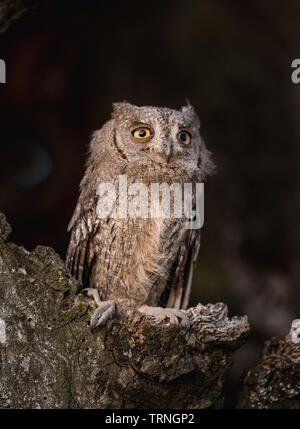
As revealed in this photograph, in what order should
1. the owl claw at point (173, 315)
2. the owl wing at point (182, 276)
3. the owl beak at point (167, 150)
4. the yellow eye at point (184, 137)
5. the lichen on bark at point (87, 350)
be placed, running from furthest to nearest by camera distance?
the owl wing at point (182, 276) → the yellow eye at point (184, 137) → the owl beak at point (167, 150) → the owl claw at point (173, 315) → the lichen on bark at point (87, 350)

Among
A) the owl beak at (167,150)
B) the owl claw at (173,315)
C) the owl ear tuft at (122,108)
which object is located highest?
the owl ear tuft at (122,108)

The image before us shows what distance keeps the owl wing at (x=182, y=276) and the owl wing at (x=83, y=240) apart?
0.35 m

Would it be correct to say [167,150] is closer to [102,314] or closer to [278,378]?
[102,314]

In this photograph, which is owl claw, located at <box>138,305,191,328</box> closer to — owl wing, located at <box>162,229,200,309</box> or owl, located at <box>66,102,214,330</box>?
owl, located at <box>66,102,214,330</box>

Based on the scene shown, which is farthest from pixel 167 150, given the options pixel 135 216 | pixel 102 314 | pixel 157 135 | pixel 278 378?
pixel 278 378

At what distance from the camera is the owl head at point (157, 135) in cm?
187

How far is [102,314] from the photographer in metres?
1.65

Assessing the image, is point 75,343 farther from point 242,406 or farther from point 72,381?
point 242,406

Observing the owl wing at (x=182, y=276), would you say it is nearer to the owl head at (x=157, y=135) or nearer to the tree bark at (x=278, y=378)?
the owl head at (x=157, y=135)

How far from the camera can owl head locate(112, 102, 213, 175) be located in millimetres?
1866

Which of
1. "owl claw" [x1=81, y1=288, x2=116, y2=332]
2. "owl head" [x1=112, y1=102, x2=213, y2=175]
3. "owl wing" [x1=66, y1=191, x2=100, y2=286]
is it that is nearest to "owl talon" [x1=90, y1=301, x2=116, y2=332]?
"owl claw" [x1=81, y1=288, x2=116, y2=332]

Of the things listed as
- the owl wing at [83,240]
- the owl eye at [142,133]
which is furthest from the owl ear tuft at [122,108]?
the owl wing at [83,240]
